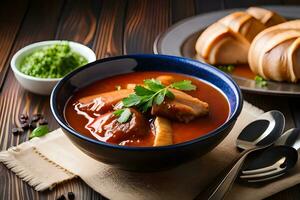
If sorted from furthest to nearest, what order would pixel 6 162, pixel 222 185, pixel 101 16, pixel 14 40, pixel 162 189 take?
pixel 101 16
pixel 14 40
pixel 6 162
pixel 162 189
pixel 222 185

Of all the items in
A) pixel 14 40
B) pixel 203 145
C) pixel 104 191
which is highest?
pixel 203 145

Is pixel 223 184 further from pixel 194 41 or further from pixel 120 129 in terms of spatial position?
pixel 194 41

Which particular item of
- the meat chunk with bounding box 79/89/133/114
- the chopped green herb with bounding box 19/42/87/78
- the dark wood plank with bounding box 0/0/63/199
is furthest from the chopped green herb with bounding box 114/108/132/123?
the chopped green herb with bounding box 19/42/87/78

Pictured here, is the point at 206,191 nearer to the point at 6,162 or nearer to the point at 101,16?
the point at 6,162

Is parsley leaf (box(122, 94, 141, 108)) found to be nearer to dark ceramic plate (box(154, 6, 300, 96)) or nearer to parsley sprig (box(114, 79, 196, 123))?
parsley sprig (box(114, 79, 196, 123))

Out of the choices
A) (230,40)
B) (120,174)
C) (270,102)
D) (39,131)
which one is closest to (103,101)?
(120,174)

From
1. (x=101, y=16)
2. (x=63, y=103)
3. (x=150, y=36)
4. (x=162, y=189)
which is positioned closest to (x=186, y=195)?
(x=162, y=189)
